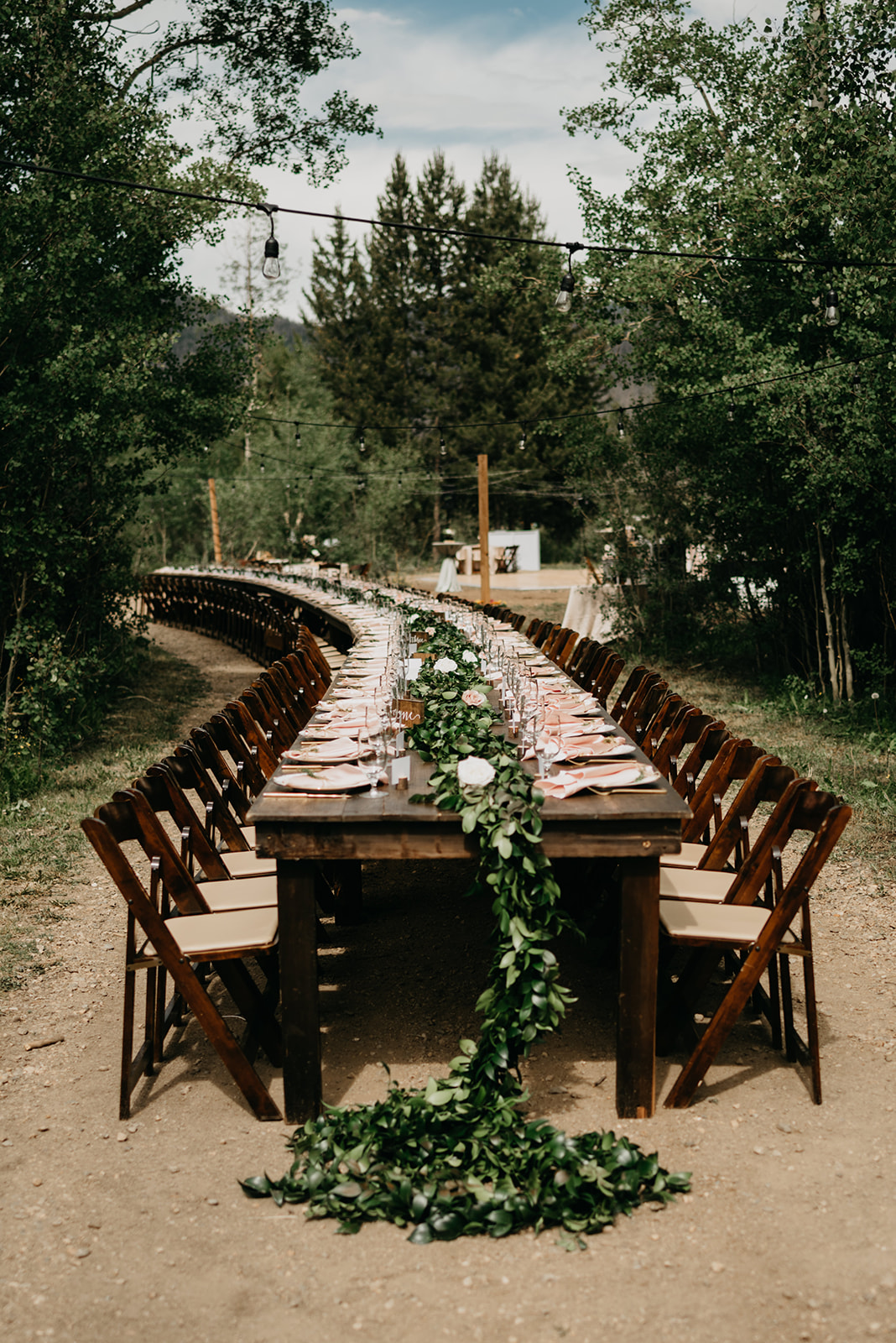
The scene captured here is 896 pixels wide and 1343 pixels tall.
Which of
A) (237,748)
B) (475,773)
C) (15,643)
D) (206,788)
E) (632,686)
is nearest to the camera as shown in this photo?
(475,773)

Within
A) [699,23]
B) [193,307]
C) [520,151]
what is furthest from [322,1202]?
[520,151]

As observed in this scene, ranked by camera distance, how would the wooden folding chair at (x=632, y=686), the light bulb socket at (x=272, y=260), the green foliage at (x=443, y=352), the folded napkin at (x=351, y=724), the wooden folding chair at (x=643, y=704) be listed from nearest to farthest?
the folded napkin at (x=351, y=724) → the wooden folding chair at (x=643, y=704) → the wooden folding chair at (x=632, y=686) → the light bulb socket at (x=272, y=260) → the green foliage at (x=443, y=352)

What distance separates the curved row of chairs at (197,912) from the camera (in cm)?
328

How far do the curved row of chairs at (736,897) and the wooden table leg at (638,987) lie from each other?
153 millimetres

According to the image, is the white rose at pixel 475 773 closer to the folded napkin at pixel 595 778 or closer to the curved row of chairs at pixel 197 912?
the folded napkin at pixel 595 778

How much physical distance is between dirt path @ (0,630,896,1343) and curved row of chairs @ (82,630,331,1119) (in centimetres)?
17

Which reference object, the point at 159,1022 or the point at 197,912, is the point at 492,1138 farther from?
the point at 159,1022

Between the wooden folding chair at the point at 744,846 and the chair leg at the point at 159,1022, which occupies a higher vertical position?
the wooden folding chair at the point at 744,846

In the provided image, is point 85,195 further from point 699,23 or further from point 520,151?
point 520,151

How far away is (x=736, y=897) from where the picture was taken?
366 cm

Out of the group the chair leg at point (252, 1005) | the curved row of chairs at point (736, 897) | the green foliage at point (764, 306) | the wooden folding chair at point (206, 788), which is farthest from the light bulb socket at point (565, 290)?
the chair leg at point (252, 1005)

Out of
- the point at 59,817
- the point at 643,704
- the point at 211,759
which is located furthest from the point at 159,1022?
the point at 59,817

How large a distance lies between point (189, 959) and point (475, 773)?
1.02 meters

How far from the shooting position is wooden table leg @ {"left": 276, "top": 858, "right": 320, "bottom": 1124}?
319 centimetres
